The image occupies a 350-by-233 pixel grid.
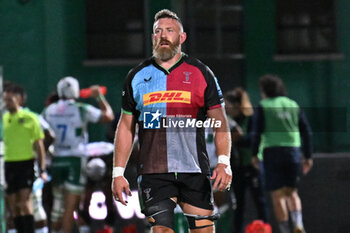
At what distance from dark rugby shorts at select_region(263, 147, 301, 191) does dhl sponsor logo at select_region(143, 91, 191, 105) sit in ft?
11.5

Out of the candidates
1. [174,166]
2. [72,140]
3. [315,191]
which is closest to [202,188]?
[174,166]

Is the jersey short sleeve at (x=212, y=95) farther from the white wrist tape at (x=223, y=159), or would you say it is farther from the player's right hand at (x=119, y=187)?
the player's right hand at (x=119, y=187)

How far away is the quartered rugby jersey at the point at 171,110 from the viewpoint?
18.4 feet

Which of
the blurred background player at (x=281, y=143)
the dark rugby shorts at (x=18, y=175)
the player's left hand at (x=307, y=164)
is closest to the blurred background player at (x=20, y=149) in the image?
the dark rugby shorts at (x=18, y=175)

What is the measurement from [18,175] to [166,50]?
3900 millimetres

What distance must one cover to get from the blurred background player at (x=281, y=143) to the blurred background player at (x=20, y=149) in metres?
2.14

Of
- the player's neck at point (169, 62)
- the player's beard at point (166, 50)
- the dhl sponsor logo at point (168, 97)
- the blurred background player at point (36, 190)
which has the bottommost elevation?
the blurred background player at point (36, 190)

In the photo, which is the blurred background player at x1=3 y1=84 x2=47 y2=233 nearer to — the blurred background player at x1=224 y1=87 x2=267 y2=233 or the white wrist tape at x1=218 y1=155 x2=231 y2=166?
the blurred background player at x1=224 y1=87 x2=267 y2=233

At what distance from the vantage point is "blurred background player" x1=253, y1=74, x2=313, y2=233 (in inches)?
352

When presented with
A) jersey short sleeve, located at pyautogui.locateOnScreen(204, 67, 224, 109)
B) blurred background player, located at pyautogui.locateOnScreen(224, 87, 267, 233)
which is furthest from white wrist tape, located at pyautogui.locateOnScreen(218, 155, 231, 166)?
blurred background player, located at pyautogui.locateOnScreen(224, 87, 267, 233)

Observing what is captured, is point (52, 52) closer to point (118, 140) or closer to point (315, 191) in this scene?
point (315, 191)

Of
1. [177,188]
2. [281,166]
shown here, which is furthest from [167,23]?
[281,166]

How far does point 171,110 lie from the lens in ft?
18.4

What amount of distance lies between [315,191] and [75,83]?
9.71 ft
